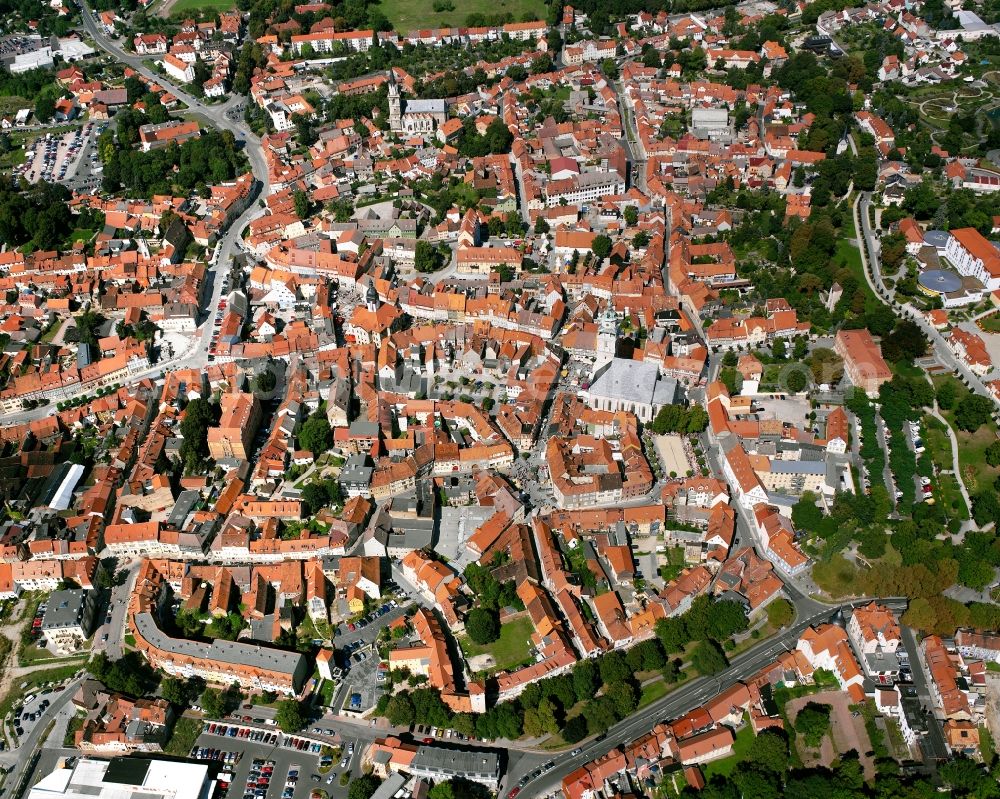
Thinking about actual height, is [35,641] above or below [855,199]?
below

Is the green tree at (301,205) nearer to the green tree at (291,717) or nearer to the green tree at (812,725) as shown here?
the green tree at (291,717)

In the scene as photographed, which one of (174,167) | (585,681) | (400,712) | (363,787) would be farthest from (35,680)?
(174,167)

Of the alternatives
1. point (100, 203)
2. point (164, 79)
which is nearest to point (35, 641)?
point (100, 203)

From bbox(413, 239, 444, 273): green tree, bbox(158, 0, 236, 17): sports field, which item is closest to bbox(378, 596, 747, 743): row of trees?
bbox(413, 239, 444, 273): green tree

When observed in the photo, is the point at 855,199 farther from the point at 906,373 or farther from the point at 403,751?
the point at 403,751

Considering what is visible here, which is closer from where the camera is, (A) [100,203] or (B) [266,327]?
(B) [266,327]

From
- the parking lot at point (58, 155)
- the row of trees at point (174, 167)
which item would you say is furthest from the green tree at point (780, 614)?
the parking lot at point (58, 155)

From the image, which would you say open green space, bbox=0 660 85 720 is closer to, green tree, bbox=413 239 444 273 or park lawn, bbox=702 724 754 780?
park lawn, bbox=702 724 754 780
